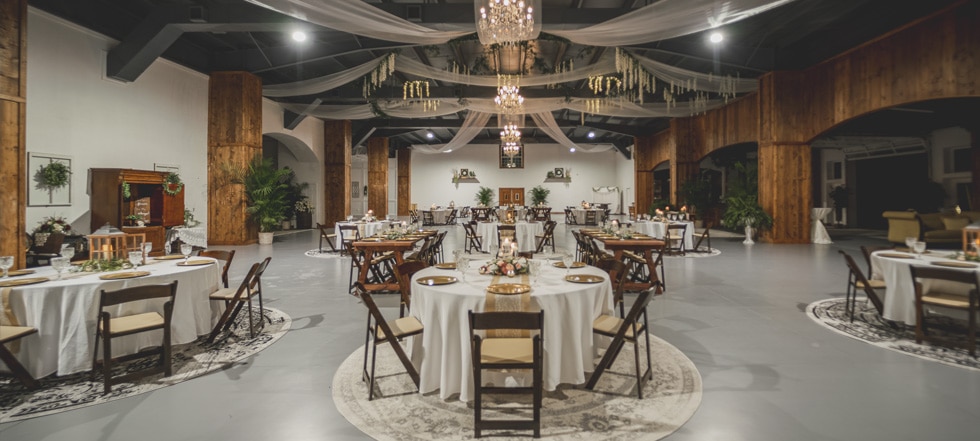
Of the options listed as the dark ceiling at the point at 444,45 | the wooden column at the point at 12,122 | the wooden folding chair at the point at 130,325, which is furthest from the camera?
the dark ceiling at the point at 444,45

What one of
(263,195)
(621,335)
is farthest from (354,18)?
(263,195)

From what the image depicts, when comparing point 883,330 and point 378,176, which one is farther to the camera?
point 378,176

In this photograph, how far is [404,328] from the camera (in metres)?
2.72

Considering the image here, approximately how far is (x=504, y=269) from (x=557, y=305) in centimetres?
51

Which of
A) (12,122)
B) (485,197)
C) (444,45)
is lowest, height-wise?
(12,122)

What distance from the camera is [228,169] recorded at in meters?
9.74

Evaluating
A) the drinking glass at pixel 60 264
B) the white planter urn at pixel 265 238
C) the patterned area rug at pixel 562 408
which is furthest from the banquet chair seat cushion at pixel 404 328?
the white planter urn at pixel 265 238

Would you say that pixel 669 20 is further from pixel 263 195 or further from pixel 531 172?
pixel 531 172

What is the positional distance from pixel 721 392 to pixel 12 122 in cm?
701

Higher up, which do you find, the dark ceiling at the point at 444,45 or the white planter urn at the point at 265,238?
the dark ceiling at the point at 444,45

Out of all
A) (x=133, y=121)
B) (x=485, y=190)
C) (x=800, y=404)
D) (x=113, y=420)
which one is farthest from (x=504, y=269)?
(x=485, y=190)

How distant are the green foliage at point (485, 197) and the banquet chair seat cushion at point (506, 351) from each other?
66.3ft

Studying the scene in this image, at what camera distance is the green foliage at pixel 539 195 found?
22828mm

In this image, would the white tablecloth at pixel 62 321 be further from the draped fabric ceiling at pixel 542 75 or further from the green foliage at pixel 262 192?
the green foliage at pixel 262 192
